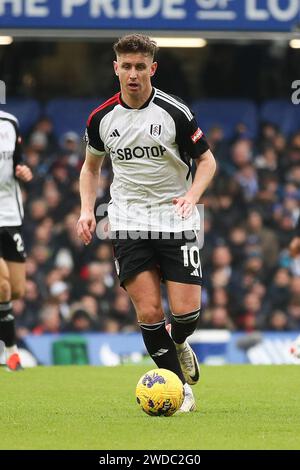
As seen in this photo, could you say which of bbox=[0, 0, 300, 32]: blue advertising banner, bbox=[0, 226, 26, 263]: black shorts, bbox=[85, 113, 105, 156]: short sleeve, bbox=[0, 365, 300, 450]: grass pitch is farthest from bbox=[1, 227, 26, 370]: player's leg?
bbox=[0, 0, 300, 32]: blue advertising banner

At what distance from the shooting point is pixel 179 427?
269 inches

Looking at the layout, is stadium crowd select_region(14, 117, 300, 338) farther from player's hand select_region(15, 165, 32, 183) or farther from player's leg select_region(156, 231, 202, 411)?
player's leg select_region(156, 231, 202, 411)

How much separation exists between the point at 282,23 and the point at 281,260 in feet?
15.8

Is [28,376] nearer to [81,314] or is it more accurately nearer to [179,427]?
[179,427]

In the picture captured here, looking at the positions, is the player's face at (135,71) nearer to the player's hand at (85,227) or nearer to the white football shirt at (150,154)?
the white football shirt at (150,154)

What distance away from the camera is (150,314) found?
7.63 m

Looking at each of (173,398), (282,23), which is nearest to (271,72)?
(282,23)

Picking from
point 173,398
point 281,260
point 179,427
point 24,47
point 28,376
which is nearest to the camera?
point 179,427

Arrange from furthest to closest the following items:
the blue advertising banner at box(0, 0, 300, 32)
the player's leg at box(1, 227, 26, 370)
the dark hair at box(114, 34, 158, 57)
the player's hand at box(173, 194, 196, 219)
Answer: the blue advertising banner at box(0, 0, 300, 32) → the player's leg at box(1, 227, 26, 370) → the dark hair at box(114, 34, 158, 57) → the player's hand at box(173, 194, 196, 219)

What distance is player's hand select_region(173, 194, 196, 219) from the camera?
23.6ft

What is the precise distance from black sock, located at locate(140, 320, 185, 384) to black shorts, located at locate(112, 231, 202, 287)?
13.9 inches

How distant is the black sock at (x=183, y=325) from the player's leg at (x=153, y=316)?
4.4 inches

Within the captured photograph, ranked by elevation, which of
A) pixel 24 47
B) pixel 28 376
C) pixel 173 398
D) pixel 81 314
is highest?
pixel 24 47

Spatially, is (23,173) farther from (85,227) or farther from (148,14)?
(148,14)
